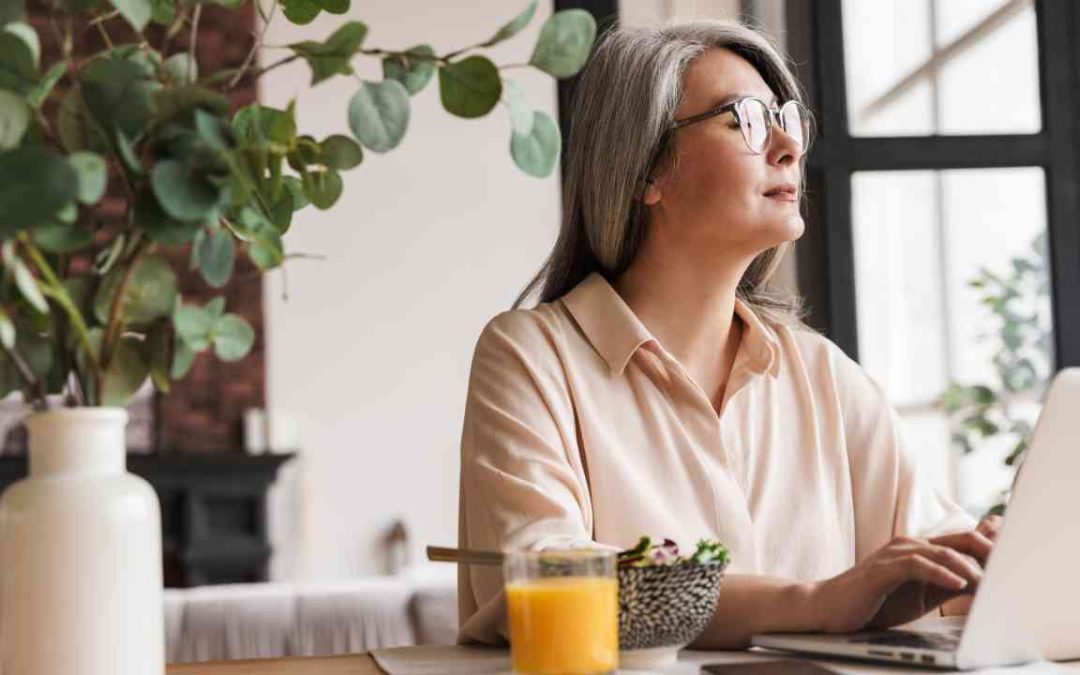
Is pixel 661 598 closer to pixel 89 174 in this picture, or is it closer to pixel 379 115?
pixel 379 115

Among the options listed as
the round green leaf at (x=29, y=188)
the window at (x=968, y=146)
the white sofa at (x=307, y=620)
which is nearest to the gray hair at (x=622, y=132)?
the window at (x=968, y=146)

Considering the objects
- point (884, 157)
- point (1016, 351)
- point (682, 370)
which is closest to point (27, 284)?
point (682, 370)

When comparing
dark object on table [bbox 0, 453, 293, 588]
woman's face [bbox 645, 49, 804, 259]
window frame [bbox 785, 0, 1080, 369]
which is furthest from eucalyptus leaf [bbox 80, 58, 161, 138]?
dark object on table [bbox 0, 453, 293, 588]

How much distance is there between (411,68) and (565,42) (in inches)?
5.0

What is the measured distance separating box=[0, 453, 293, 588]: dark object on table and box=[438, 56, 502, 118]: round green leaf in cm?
657

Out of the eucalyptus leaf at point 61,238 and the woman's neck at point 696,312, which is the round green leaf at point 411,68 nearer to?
the eucalyptus leaf at point 61,238

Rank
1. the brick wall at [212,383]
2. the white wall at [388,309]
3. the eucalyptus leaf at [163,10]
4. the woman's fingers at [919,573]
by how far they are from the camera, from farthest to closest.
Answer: the white wall at [388,309] < the brick wall at [212,383] < the woman's fingers at [919,573] < the eucalyptus leaf at [163,10]

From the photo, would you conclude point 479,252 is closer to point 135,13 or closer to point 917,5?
point 917,5

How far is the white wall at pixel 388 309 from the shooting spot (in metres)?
7.79

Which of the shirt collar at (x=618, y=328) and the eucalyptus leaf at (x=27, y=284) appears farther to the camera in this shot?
the shirt collar at (x=618, y=328)

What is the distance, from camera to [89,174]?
0.97 metres

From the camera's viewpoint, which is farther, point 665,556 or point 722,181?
point 722,181

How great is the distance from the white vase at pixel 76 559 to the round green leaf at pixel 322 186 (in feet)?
0.88

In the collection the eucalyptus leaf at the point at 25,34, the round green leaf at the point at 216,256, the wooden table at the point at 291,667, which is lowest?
the wooden table at the point at 291,667
